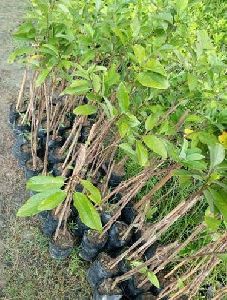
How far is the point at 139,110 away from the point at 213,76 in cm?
39

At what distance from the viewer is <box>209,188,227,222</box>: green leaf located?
50.1 inches

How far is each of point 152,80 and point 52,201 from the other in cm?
59

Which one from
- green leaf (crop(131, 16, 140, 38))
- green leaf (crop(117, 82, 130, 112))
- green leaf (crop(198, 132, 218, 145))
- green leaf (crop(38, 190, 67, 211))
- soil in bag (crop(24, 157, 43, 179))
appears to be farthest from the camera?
soil in bag (crop(24, 157, 43, 179))

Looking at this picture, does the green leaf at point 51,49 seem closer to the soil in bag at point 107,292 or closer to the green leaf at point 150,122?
the green leaf at point 150,122

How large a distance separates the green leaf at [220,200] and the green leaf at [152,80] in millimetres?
416

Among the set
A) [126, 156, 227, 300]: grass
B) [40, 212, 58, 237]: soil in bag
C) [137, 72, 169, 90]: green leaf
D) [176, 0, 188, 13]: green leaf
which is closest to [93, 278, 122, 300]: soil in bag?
[126, 156, 227, 300]: grass

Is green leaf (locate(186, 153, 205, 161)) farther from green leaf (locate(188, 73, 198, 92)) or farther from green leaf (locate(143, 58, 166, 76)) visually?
green leaf (locate(188, 73, 198, 92))

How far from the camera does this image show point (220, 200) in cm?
131

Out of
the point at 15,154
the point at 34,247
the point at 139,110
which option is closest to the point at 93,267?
the point at 34,247

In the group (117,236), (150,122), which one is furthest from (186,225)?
(150,122)

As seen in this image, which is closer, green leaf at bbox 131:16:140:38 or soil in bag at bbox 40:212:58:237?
green leaf at bbox 131:16:140:38

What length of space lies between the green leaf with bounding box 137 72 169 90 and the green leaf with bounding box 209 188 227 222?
0.42 m

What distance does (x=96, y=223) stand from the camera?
133 centimetres

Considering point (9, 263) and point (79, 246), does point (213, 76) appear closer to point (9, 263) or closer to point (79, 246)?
point (79, 246)
